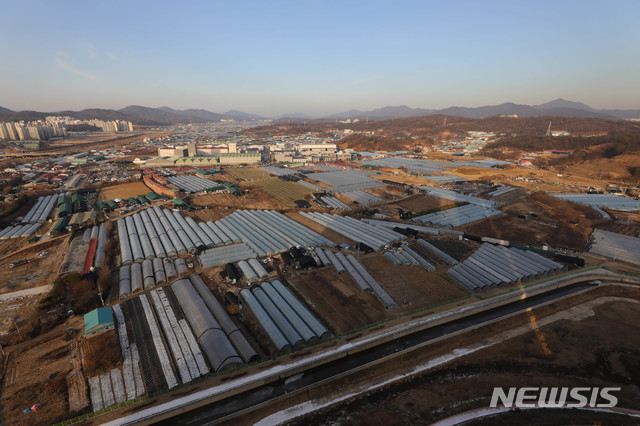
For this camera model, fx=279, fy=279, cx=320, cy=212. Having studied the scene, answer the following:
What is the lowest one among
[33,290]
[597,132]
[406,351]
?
[406,351]

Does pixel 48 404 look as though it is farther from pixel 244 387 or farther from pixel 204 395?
pixel 244 387

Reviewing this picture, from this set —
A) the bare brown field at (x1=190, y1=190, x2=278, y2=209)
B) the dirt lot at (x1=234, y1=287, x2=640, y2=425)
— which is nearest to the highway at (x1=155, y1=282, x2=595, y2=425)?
the dirt lot at (x1=234, y1=287, x2=640, y2=425)

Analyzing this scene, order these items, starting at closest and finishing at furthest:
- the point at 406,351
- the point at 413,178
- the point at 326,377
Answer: the point at 326,377 → the point at 406,351 → the point at 413,178

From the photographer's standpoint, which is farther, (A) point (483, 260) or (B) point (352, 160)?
(B) point (352, 160)

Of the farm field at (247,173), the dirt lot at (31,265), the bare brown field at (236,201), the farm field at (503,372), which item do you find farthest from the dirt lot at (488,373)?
the farm field at (247,173)

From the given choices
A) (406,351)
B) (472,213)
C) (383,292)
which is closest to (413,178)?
(472,213)

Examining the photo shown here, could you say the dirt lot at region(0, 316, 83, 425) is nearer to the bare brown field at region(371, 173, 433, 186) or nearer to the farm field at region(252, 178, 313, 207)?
the farm field at region(252, 178, 313, 207)
